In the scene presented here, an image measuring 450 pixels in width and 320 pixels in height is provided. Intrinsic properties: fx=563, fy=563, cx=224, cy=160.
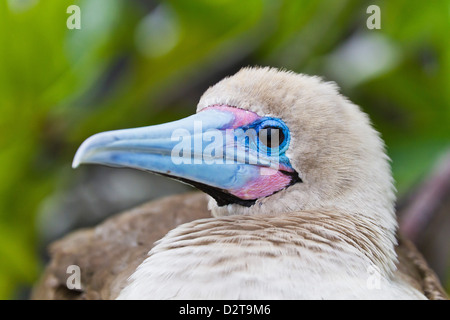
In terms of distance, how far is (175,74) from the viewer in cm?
204

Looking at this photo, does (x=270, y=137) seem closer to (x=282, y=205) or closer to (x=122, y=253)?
(x=282, y=205)

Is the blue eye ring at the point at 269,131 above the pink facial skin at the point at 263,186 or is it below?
above

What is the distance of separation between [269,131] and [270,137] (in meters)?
0.01

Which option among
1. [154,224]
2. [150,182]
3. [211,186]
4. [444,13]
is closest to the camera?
[211,186]

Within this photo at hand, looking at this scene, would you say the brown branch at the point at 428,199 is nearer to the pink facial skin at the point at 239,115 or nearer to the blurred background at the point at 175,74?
the blurred background at the point at 175,74

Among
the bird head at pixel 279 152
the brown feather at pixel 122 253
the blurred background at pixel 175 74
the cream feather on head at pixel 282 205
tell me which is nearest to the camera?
the cream feather on head at pixel 282 205

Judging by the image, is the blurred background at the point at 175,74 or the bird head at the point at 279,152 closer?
the bird head at the point at 279,152

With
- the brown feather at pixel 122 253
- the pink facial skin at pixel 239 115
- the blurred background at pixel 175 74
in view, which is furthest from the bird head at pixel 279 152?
the blurred background at pixel 175 74

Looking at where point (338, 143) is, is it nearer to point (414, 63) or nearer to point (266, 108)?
point (266, 108)

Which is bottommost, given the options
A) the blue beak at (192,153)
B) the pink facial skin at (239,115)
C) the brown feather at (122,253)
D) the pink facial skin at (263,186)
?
the brown feather at (122,253)

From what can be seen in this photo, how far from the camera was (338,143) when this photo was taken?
1.24 metres

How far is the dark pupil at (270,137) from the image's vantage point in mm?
1193
